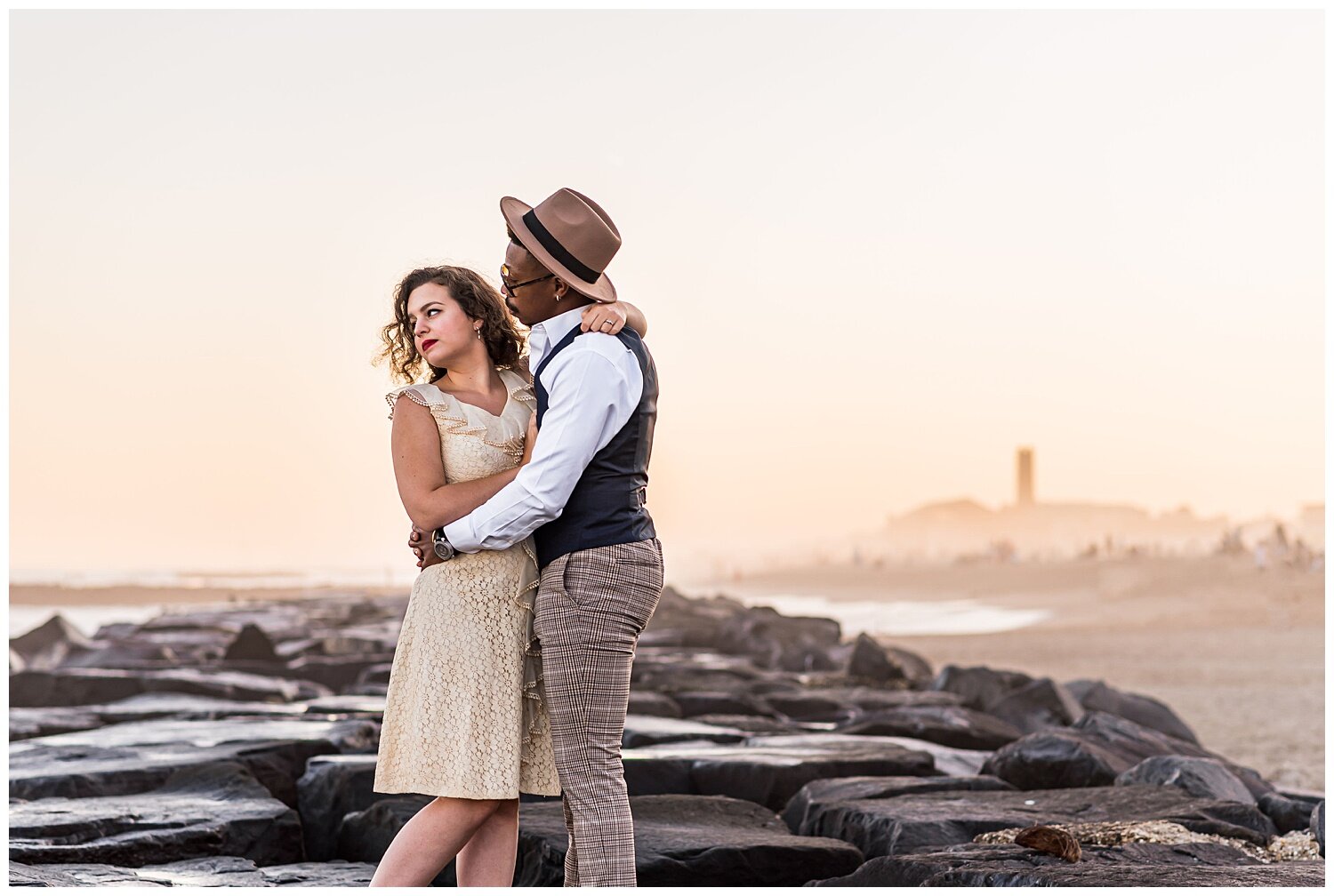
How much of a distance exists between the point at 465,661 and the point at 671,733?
4.07m

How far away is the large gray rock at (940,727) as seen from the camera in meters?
8.05

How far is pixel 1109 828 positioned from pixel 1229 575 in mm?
22461

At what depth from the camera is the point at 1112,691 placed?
1051 centimetres

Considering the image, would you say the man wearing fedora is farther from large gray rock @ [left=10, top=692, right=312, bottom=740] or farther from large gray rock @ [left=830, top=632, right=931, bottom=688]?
large gray rock @ [left=830, top=632, right=931, bottom=688]

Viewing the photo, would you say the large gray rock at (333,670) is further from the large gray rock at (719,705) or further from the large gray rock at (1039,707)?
the large gray rock at (1039,707)

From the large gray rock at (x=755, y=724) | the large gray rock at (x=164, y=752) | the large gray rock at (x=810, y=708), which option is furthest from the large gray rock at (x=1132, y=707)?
the large gray rock at (x=164, y=752)

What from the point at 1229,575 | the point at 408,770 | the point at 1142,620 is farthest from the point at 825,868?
the point at 1229,575

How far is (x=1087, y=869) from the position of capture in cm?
373

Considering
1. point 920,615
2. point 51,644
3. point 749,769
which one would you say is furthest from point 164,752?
point 920,615

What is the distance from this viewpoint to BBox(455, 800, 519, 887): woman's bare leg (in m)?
3.32

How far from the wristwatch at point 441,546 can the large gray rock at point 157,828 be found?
6.12 ft

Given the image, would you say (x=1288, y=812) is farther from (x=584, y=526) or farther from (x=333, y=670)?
(x=333, y=670)

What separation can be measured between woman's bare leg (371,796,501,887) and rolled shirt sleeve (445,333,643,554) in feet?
2.00

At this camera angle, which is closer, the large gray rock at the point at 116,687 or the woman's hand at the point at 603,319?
the woman's hand at the point at 603,319
